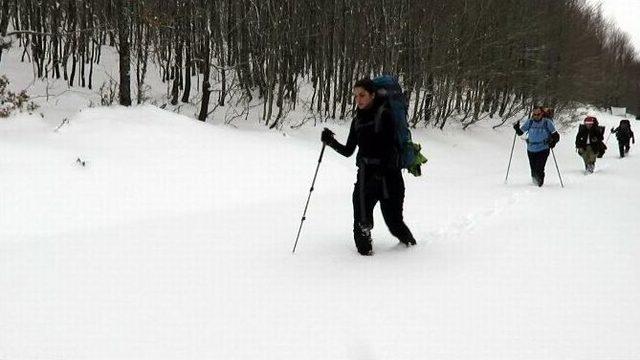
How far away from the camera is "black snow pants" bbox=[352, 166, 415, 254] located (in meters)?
5.04

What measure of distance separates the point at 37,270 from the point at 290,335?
2537mm

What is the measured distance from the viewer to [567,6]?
25.3 m

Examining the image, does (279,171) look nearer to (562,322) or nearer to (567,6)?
(562,322)

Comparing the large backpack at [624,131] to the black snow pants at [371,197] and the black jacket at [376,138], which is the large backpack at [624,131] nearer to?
the black snow pants at [371,197]

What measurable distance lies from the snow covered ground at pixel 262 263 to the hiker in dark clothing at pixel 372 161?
419 mm

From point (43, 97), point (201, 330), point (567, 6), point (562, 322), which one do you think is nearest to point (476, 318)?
point (562, 322)

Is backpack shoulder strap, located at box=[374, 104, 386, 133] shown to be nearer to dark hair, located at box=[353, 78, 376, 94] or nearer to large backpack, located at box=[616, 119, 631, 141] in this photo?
dark hair, located at box=[353, 78, 376, 94]

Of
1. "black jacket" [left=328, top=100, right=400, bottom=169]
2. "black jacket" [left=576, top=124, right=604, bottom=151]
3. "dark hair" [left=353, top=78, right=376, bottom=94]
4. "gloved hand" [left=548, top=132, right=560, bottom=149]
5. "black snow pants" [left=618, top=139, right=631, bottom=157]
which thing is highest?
"dark hair" [left=353, top=78, right=376, bottom=94]

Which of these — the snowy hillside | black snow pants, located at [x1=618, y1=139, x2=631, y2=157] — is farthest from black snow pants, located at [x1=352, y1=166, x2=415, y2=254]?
black snow pants, located at [x1=618, y1=139, x2=631, y2=157]

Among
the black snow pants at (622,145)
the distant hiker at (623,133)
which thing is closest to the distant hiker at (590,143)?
the distant hiker at (623,133)

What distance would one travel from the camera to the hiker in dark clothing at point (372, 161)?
4.90m

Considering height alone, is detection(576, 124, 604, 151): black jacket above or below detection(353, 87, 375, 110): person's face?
below

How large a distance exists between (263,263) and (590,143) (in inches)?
456

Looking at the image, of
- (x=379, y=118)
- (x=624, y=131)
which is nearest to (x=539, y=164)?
(x=379, y=118)
